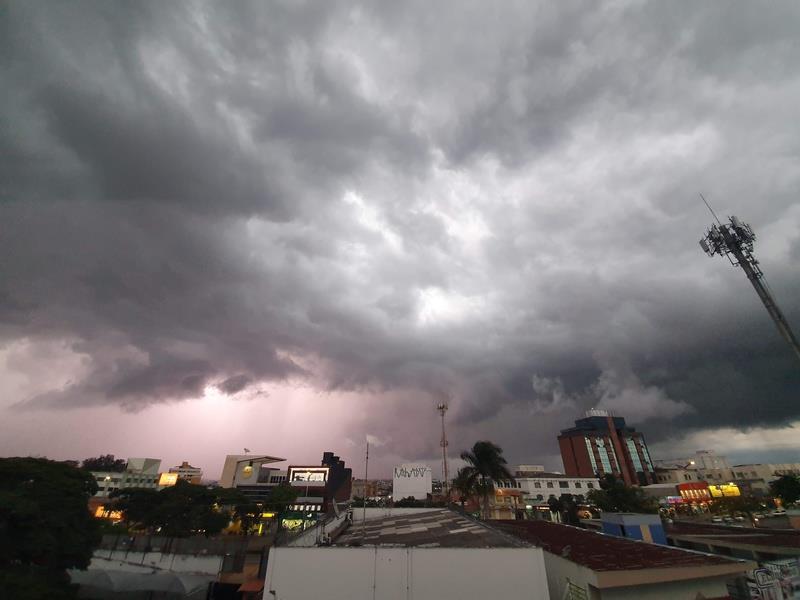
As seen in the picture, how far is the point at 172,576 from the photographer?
34.7m

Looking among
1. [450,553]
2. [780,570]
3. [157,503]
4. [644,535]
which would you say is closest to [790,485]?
[644,535]

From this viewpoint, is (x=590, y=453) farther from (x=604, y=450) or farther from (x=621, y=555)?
(x=621, y=555)

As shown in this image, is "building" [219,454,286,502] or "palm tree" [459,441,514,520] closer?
"palm tree" [459,441,514,520]

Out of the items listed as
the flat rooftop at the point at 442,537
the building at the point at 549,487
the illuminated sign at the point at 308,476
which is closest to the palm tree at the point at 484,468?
the flat rooftop at the point at 442,537

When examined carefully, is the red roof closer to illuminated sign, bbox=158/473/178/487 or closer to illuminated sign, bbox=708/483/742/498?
illuminated sign, bbox=708/483/742/498

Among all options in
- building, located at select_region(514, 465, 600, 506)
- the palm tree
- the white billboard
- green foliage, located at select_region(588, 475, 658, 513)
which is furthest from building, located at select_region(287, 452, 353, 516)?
green foliage, located at select_region(588, 475, 658, 513)

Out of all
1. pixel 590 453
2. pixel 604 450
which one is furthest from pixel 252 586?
pixel 604 450

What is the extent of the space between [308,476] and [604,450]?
11126cm

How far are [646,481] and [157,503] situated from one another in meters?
163

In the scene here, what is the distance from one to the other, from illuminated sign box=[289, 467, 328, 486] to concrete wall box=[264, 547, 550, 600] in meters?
104

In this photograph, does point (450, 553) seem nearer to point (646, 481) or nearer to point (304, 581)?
point (304, 581)

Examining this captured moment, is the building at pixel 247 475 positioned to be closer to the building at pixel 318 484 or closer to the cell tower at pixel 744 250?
the building at pixel 318 484

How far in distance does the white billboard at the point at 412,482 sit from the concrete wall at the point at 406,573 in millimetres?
106405

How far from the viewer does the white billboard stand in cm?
11612
